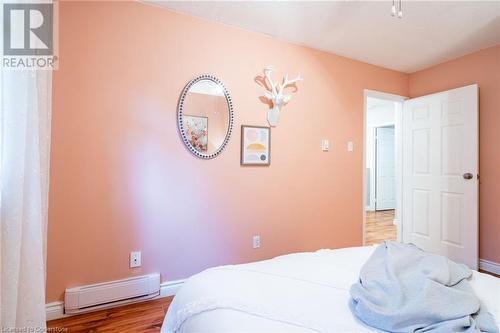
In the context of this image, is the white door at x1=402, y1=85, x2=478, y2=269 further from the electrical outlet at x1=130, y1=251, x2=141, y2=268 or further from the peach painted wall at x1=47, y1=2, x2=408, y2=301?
the electrical outlet at x1=130, y1=251, x2=141, y2=268

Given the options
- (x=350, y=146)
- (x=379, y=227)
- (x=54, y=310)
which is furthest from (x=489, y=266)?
(x=54, y=310)

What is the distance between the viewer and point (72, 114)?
72.1 inches

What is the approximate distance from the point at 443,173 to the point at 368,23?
1.84m

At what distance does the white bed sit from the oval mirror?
1.24m

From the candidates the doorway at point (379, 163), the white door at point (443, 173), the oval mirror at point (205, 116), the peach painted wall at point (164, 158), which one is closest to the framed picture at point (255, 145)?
the peach painted wall at point (164, 158)

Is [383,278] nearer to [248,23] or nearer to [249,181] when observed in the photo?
[249,181]

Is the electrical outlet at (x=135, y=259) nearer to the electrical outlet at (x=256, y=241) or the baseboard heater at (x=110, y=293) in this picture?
the baseboard heater at (x=110, y=293)

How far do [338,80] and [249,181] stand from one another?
155 centimetres

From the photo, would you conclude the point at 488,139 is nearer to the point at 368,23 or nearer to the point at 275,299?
the point at 368,23

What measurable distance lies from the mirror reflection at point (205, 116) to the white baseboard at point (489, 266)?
2944mm

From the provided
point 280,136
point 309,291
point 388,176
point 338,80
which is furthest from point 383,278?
point 388,176

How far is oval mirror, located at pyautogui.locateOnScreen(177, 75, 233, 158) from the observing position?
2168 mm

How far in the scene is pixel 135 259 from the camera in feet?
6.61

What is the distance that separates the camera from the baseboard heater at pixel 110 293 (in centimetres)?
179
